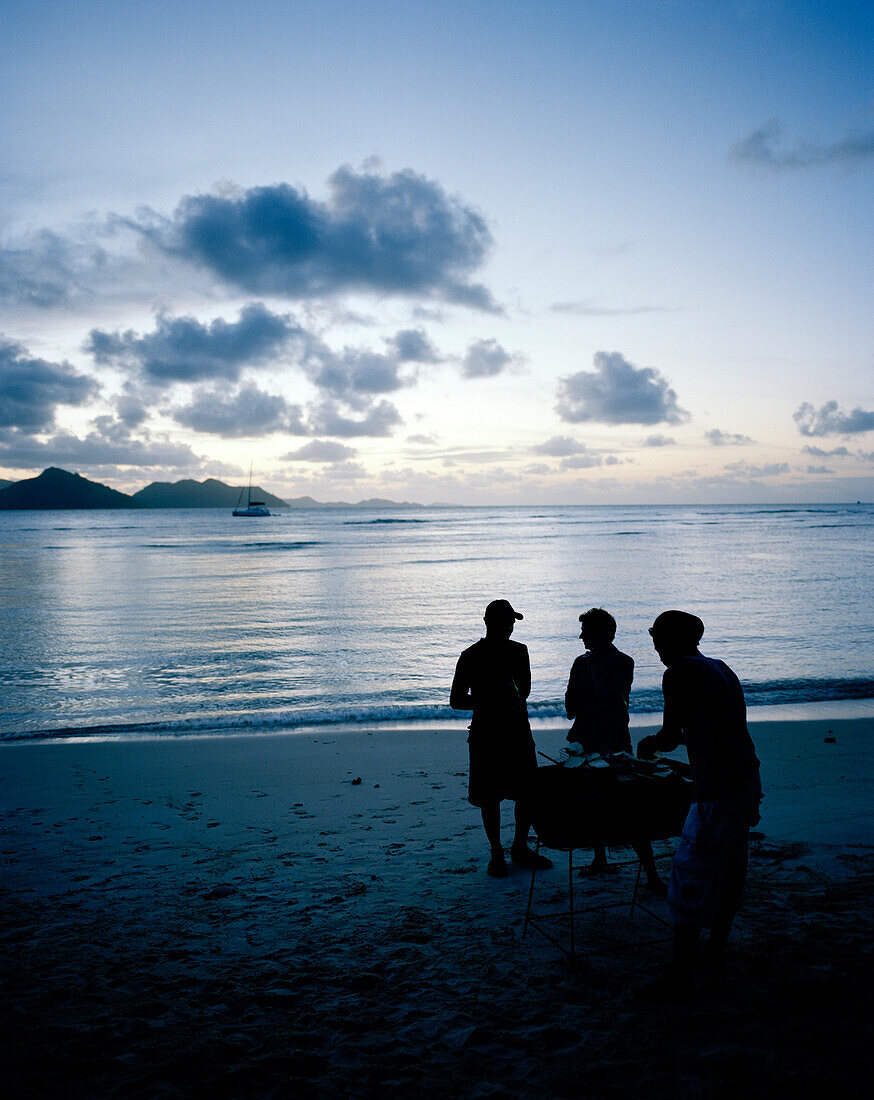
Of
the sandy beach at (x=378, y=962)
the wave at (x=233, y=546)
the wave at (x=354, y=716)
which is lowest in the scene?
the wave at (x=354, y=716)

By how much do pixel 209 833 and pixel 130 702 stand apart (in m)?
6.52

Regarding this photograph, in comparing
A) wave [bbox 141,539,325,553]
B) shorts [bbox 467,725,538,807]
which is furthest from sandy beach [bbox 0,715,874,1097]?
wave [bbox 141,539,325,553]

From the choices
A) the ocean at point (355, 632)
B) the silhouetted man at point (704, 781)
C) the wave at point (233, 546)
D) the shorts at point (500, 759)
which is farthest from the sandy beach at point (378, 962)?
the wave at point (233, 546)

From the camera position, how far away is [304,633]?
18.8 metres

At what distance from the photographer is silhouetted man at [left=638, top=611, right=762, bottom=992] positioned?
136 inches

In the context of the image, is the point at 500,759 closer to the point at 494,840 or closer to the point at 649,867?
the point at 494,840

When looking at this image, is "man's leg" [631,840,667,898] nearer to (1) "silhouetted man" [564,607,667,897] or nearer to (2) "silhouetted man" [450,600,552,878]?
(1) "silhouetted man" [564,607,667,897]

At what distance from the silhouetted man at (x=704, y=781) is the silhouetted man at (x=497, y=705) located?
5.05 ft

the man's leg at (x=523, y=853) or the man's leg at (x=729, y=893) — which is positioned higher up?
the man's leg at (x=729, y=893)

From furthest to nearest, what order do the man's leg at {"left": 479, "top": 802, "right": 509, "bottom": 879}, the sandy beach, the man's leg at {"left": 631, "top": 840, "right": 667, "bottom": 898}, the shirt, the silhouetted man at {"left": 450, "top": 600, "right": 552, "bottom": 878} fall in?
1. the man's leg at {"left": 479, "top": 802, "right": 509, "bottom": 879}
2. the silhouetted man at {"left": 450, "top": 600, "right": 552, "bottom": 878}
3. the man's leg at {"left": 631, "top": 840, "right": 667, "bottom": 898}
4. the shirt
5. the sandy beach

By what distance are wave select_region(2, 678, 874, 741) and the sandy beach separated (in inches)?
129

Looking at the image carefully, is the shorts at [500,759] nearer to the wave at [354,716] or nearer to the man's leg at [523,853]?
the man's leg at [523,853]

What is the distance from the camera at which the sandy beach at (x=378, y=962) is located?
314 centimetres

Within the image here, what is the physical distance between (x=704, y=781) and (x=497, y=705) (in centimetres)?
177
